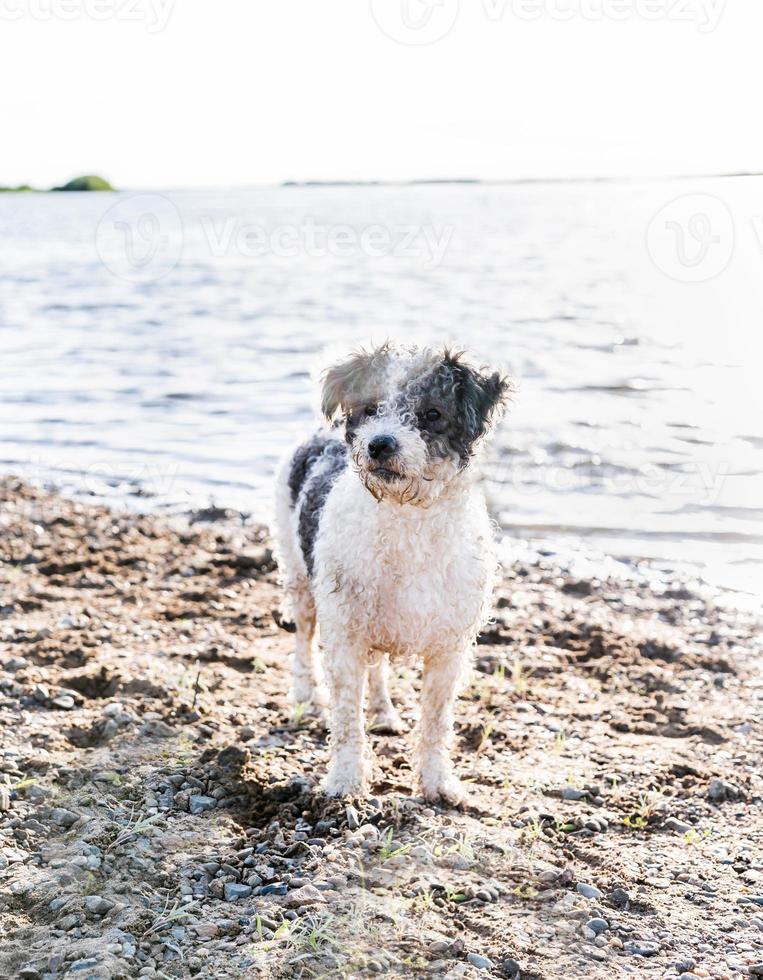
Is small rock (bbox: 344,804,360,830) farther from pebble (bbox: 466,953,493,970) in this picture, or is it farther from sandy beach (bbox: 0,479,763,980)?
pebble (bbox: 466,953,493,970)

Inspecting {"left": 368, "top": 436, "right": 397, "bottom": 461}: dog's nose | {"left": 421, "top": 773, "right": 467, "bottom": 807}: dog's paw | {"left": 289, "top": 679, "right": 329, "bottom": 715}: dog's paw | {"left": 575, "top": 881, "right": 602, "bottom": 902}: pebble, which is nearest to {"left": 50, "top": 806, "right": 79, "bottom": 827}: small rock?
{"left": 421, "top": 773, "right": 467, "bottom": 807}: dog's paw

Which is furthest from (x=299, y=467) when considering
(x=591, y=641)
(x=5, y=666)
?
(x=591, y=641)

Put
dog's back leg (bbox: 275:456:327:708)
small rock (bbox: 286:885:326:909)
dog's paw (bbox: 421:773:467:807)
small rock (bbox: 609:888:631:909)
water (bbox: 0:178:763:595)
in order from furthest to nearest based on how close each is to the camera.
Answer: water (bbox: 0:178:763:595) → dog's back leg (bbox: 275:456:327:708) → dog's paw (bbox: 421:773:467:807) → small rock (bbox: 609:888:631:909) → small rock (bbox: 286:885:326:909)

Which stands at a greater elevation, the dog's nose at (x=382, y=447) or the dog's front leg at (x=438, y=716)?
the dog's nose at (x=382, y=447)

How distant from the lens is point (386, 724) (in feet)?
19.3

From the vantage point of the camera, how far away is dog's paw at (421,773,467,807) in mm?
4969

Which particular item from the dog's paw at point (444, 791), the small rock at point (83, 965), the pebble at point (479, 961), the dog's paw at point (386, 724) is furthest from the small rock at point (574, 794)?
the small rock at point (83, 965)

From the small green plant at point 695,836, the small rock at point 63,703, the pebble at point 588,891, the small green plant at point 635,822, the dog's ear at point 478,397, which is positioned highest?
the dog's ear at point 478,397

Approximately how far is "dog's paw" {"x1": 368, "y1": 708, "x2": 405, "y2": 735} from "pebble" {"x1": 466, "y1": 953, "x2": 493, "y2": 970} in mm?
2195

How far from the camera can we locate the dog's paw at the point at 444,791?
4.97 metres

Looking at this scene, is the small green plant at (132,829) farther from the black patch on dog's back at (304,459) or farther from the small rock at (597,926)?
the black patch on dog's back at (304,459)

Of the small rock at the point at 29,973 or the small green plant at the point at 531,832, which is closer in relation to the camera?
the small rock at the point at 29,973

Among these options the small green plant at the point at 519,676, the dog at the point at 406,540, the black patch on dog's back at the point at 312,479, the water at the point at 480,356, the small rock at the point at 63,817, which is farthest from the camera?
the water at the point at 480,356

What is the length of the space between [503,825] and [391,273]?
112ft
